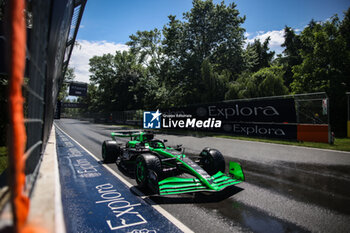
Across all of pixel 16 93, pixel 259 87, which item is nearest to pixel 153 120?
pixel 259 87

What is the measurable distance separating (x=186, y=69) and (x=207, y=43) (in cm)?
471

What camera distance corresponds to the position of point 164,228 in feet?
10.3

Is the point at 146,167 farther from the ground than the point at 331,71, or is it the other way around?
the point at 331,71

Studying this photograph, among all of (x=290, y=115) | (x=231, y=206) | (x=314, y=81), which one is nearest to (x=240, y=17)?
(x=314, y=81)

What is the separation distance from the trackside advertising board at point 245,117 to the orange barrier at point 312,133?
0.32 m

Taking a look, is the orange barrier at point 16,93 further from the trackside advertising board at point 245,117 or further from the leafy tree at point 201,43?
the leafy tree at point 201,43

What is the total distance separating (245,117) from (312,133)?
4313 millimetres

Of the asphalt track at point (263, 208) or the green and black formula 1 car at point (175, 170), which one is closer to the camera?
the asphalt track at point (263, 208)

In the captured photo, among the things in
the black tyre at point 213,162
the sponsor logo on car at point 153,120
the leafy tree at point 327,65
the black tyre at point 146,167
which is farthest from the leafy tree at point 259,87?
the black tyre at point 146,167

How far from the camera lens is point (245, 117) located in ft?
50.3

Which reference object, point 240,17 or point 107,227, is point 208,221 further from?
point 240,17

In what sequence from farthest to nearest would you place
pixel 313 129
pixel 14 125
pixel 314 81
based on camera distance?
pixel 314 81 < pixel 313 129 < pixel 14 125

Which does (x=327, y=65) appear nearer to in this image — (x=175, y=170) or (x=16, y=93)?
(x=175, y=170)

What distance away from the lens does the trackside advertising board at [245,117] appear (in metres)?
13.1
